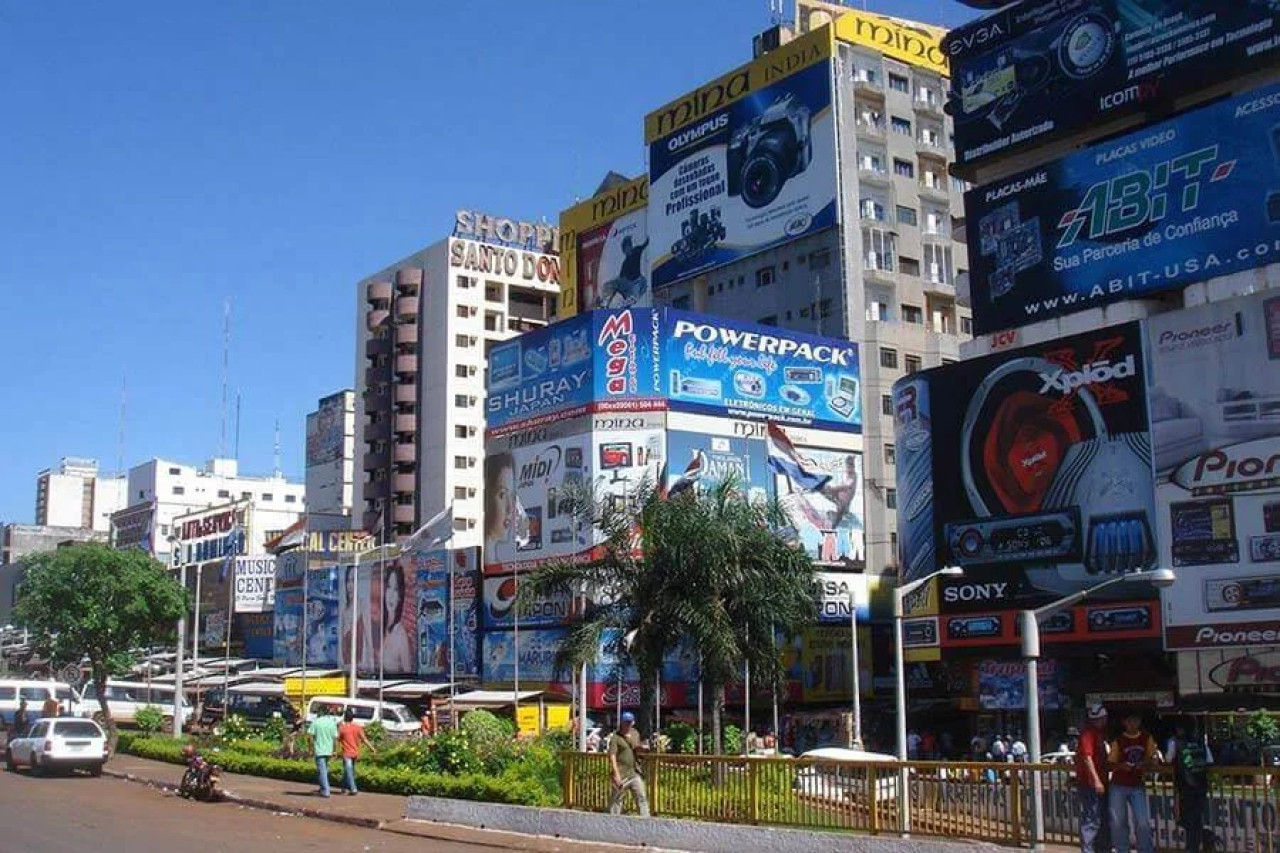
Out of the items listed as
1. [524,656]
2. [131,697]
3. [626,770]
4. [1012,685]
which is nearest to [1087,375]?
[1012,685]

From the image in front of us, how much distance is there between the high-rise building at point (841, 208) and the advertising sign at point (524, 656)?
1982cm

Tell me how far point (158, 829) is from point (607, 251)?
73859mm

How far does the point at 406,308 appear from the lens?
108750mm

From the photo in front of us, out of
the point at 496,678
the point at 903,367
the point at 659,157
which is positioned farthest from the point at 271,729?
the point at 659,157

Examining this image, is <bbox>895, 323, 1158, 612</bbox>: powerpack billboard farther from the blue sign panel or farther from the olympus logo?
the blue sign panel

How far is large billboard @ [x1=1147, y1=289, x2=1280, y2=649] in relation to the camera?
4225 centimetres

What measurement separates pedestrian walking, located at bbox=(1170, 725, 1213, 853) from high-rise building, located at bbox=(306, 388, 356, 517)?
370ft

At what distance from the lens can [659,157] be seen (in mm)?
84500

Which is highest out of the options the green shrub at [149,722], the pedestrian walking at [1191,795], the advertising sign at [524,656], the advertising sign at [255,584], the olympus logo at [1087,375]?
the olympus logo at [1087,375]

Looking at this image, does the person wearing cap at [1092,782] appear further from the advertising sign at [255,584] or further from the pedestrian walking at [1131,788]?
the advertising sign at [255,584]

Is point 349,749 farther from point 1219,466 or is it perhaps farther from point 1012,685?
point 1012,685

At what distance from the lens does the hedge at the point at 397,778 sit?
912 inches

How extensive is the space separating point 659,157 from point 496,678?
37140 mm

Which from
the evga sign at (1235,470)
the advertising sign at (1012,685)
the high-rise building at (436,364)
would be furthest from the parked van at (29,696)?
the high-rise building at (436,364)
